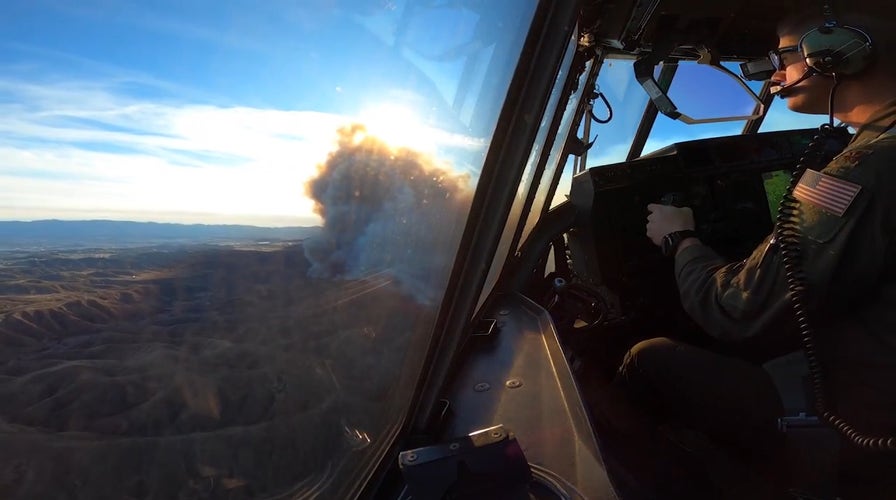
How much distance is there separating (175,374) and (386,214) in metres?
0.45

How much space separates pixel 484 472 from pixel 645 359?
0.77 metres

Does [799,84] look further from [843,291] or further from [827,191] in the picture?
[843,291]

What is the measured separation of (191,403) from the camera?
795mm

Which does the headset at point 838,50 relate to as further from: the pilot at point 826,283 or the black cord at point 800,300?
the black cord at point 800,300

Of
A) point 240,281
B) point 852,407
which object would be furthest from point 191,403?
point 852,407

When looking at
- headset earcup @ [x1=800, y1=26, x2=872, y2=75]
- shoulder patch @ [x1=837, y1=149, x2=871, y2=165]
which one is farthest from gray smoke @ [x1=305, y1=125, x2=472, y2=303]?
headset earcup @ [x1=800, y1=26, x2=872, y2=75]

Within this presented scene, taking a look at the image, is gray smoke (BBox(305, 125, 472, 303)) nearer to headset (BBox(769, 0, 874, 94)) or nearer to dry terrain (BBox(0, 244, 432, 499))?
dry terrain (BBox(0, 244, 432, 499))

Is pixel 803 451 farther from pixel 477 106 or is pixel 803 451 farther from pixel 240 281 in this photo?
pixel 240 281

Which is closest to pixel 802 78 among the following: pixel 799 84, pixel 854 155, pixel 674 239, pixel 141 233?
pixel 799 84

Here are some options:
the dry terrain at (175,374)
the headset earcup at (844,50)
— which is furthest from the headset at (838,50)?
the dry terrain at (175,374)

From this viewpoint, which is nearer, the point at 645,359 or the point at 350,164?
the point at 350,164

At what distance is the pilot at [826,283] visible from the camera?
37.9 inches

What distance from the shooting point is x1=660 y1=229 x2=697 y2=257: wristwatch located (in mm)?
1422

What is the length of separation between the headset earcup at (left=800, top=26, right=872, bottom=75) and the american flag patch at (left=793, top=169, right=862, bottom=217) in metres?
0.29
